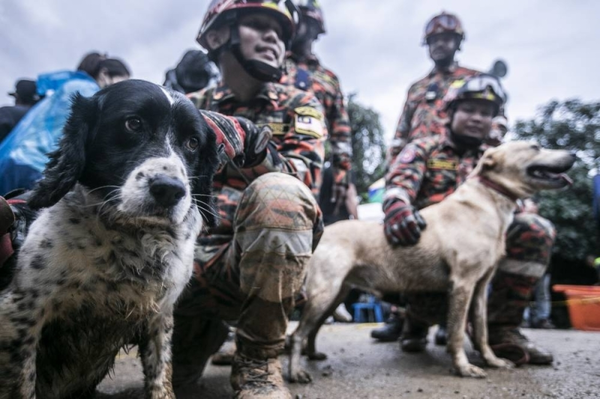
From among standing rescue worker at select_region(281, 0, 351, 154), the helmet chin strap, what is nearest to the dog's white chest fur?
the helmet chin strap

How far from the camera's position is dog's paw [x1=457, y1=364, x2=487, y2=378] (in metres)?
2.77

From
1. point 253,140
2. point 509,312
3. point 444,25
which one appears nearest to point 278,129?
point 253,140

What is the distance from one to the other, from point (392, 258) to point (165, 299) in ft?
6.98

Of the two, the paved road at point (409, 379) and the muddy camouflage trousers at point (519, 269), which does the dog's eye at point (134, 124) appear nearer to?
the paved road at point (409, 379)

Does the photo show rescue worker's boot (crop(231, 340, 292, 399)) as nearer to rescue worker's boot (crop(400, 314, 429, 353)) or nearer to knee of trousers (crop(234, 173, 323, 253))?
knee of trousers (crop(234, 173, 323, 253))

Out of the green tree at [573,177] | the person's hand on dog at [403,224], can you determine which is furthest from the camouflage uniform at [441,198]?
the green tree at [573,177]

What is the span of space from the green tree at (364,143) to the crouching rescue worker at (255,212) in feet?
45.5

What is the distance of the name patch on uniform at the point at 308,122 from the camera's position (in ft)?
8.80

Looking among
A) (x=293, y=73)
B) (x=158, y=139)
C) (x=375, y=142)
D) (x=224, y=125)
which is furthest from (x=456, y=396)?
(x=375, y=142)

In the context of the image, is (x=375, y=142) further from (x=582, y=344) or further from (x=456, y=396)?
(x=456, y=396)

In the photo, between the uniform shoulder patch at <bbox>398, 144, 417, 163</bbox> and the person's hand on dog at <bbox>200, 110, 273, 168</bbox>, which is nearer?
the person's hand on dog at <bbox>200, 110, 273, 168</bbox>

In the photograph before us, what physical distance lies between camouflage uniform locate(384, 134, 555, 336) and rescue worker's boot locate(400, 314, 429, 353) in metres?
0.09

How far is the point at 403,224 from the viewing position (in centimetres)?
334

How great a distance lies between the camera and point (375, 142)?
56.3 feet
